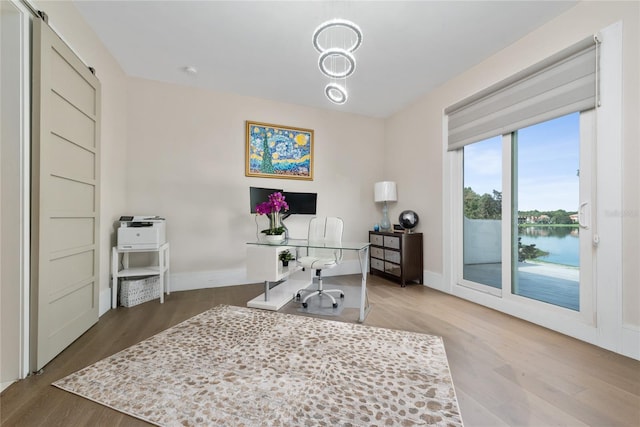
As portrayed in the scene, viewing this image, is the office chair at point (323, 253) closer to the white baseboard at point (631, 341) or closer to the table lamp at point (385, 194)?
the table lamp at point (385, 194)

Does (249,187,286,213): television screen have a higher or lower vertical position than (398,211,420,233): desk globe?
higher

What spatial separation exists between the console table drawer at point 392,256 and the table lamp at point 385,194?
0.52 meters

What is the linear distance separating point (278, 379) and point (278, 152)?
3.19 metres

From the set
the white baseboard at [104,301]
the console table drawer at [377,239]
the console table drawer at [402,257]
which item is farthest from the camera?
the console table drawer at [377,239]

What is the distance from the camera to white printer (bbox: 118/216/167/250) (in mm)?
2863

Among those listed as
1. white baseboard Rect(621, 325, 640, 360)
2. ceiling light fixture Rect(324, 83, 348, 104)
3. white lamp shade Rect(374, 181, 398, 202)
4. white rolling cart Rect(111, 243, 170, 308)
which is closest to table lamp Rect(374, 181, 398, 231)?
white lamp shade Rect(374, 181, 398, 202)

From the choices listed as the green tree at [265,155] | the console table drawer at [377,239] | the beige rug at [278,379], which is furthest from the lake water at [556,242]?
the green tree at [265,155]

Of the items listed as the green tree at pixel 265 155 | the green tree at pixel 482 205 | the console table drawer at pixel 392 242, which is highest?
the green tree at pixel 265 155

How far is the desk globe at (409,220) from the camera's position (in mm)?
3930

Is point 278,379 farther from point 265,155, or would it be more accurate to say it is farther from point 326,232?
point 265,155

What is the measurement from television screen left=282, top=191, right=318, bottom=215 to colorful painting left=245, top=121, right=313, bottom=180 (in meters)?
0.43

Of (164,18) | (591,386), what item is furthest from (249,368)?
(164,18)

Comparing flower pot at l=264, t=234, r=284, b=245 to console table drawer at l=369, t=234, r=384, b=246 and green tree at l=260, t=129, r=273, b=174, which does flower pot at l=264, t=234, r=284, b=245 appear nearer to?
green tree at l=260, t=129, r=273, b=174

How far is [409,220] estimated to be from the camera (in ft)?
12.9
